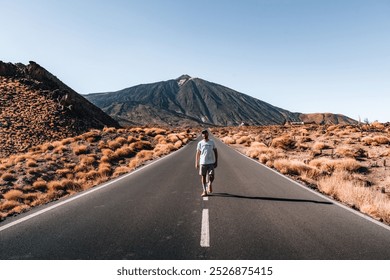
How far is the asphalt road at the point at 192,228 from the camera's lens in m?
4.48

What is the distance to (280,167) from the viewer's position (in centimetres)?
1526

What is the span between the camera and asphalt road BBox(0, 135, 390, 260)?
177 inches

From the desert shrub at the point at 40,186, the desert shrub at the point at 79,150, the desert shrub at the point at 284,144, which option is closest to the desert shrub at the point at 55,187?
the desert shrub at the point at 40,186

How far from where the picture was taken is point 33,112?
44.2 m

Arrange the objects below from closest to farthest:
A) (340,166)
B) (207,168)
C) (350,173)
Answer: (207,168) → (350,173) → (340,166)

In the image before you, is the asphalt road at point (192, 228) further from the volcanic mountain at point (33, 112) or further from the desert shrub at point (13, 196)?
the volcanic mountain at point (33, 112)

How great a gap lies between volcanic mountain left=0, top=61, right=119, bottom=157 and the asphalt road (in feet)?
96.7

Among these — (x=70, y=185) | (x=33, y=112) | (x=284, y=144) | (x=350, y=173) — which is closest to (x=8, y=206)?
(x=70, y=185)

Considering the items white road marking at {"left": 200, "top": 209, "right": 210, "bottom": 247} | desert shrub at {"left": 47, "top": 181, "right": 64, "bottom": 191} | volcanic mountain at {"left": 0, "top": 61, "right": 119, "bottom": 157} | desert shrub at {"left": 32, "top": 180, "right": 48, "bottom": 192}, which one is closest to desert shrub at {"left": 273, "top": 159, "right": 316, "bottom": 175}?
white road marking at {"left": 200, "top": 209, "right": 210, "bottom": 247}

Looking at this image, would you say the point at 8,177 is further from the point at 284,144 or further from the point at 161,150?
the point at 284,144

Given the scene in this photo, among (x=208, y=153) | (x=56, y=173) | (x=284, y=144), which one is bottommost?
(x=56, y=173)

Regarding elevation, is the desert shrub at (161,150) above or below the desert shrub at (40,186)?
above

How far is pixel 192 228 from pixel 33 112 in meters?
46.3

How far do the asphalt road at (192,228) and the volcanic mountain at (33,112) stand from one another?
29.5 m
